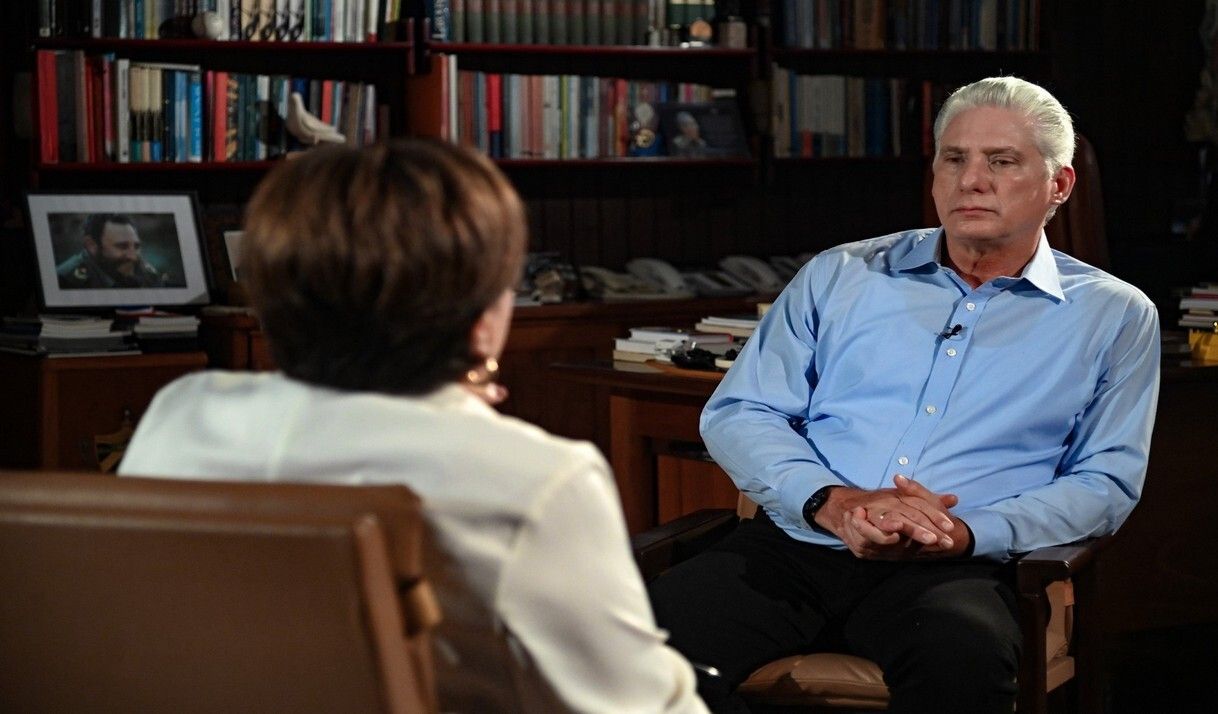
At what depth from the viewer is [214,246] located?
4496 millimetres

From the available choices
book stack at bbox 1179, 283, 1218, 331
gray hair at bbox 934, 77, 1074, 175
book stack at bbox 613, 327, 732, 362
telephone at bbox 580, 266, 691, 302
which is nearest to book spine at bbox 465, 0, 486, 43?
telephone at bbox 580, 266, 691, 302

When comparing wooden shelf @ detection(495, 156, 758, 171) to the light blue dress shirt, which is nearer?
the light blue dress shirt

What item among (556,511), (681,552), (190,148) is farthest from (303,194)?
(190,148)

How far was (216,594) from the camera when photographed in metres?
1.06

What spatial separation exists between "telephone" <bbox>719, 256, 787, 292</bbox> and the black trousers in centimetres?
253

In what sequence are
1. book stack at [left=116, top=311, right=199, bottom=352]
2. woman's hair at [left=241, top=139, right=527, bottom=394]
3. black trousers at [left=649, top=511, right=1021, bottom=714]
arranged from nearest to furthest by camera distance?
woman's hair at [left=241, top=139, right=527, bottom=394]
black trousers at [left=649, top=511, right=1021, bottom=714]
book stack at [left=116, top=311, right=199, bottom=352]

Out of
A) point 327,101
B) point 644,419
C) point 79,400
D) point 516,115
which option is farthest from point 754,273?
point 79,400

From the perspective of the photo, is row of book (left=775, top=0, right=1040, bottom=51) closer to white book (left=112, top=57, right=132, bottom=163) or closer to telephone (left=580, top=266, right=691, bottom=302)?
telephone (left=580, top=266, right=691, bottom=302)

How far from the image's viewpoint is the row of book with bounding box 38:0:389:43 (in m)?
4.24

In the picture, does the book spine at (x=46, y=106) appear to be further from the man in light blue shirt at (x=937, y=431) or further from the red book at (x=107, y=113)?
the man in light blue shirt at (x=937, y=431)

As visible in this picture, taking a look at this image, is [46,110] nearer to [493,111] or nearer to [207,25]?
[207,25]

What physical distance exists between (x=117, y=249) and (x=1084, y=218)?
2.53 metres

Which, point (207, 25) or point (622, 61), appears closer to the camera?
point (207, 25)

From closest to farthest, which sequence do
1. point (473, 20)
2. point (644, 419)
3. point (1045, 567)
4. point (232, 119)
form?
point (1045, 567) → point (644, 419) → point (232, 119) → point (473, 20)
